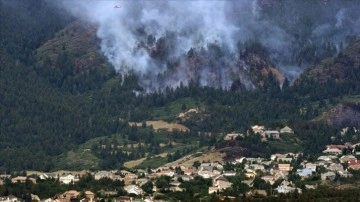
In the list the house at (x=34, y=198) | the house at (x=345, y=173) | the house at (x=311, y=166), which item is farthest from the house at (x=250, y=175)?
the house at (x=34, y=198)

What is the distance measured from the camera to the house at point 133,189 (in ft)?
579

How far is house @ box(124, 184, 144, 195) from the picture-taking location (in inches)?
6949

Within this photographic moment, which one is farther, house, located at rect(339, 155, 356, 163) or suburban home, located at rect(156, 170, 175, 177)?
house, located at rect(339, 155, 356, 163)

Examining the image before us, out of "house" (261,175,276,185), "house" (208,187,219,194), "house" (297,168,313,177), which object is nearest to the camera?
"house" (208,187,219,194)

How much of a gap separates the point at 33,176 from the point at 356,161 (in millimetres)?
40242

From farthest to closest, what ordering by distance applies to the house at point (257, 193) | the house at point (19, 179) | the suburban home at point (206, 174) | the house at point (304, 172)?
the suburban home at point (206, 174) → the house at point (304, 172) → the house at point (19, 179) → the house at point (257, 193)

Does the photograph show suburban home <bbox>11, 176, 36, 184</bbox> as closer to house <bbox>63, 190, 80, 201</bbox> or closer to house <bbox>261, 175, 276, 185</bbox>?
house <bbox>63, 190, 80, 201</bbox>

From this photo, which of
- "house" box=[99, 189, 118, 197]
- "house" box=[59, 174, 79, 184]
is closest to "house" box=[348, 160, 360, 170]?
"house" box=[99, 189, 118, 197]

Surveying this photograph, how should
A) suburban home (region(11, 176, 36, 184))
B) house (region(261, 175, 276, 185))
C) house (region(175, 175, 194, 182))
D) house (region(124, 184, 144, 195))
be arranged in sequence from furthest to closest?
house (region(175, 175, 194, 182))
suburban home (region(11, 176, 36, 184))
house (region(261, 175, 276, 185))
house (region(124, 184, 144, 195))

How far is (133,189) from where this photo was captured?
583 ft

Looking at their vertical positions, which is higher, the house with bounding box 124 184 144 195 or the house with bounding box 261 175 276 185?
the house with bounding box 261 175 276 185

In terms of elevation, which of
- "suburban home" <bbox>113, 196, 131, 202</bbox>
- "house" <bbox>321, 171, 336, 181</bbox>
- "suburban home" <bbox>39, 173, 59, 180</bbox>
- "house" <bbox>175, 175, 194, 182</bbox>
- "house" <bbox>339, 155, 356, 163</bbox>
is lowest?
"suburban home" <bbox>113, 196, 131, 202</bbox>

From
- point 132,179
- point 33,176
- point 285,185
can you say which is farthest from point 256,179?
point 33,176

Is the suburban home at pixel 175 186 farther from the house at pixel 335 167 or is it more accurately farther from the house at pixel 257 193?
the house at pixel 335 167
